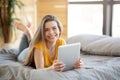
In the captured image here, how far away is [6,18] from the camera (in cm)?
432

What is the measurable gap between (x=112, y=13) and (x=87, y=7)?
49cm

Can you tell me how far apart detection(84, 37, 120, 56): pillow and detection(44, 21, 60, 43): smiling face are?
0.88 metres

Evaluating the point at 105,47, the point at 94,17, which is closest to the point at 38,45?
the point at 105,47

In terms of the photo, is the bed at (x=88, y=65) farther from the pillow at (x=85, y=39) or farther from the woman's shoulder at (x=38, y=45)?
the woman's shoulder at (x=38, y=45)

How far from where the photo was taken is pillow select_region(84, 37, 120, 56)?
283cm

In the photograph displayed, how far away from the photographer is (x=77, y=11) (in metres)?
4.39

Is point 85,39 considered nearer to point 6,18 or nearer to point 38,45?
point 38,45

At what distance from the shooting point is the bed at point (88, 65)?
1902mm

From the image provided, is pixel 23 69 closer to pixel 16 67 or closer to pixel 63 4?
pixel 16 67

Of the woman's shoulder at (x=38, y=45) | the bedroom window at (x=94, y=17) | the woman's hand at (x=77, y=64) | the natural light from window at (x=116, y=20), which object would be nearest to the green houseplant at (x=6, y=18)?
the bedroom window at (x=94, y=17)

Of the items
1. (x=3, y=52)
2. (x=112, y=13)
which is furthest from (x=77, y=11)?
(x=3, y=52)

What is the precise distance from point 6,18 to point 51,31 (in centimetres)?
234

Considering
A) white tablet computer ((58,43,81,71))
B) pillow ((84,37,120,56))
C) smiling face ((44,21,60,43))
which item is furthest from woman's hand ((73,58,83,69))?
pillow ((84,37,120,56))

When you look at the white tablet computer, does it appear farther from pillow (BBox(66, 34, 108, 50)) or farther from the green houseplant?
the green houseplant
